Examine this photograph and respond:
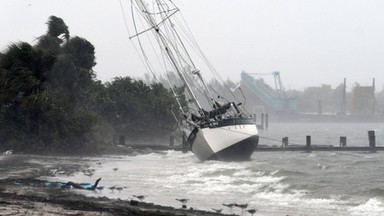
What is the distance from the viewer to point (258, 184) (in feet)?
94.6

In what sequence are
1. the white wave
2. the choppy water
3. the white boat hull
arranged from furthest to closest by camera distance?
the white boat hull < the choppy water < the white wave

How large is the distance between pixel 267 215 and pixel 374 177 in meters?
14.3

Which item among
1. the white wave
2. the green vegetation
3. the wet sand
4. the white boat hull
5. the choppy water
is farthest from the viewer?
the green vegetation

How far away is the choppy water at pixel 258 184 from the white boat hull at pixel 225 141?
79cm

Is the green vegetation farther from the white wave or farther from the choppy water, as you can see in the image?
the white wave

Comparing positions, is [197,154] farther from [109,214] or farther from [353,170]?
[109,214]

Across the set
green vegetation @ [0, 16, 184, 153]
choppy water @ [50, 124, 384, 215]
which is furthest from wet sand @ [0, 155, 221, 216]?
green vegetation @ [0, 16, 184, 153]

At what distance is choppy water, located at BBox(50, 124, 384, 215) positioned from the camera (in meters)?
22.4

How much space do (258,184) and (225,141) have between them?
1045 centimetres

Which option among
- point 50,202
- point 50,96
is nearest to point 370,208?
point 50,202

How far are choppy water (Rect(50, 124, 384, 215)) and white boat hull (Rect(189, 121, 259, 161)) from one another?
794 millimetres

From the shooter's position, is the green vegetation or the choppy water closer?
the choppy water

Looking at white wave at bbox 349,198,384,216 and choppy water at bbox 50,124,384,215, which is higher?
choppy water at bbox 50,124,384,215

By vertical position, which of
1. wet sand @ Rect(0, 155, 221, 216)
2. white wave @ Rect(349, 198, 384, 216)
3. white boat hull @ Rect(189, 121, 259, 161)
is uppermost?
white boat hull @ Rect(189, 121, 259, 161)
